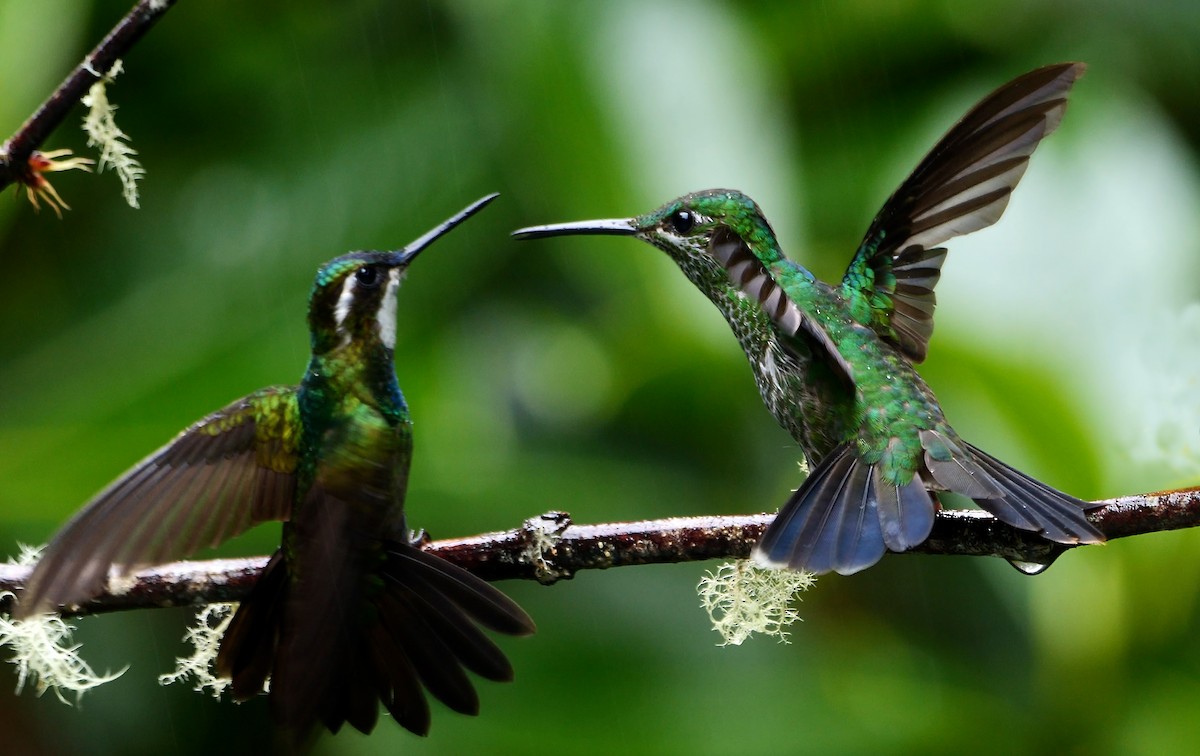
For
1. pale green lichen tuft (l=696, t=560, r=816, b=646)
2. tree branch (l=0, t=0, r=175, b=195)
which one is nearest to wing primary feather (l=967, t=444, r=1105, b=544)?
pale green lichen tuft (l=696, t=560, r=816, b=646)

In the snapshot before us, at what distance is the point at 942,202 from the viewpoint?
2078 mm

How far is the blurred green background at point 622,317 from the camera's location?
2.83m

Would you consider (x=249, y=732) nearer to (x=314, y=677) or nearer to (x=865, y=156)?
(x=314, y=677)

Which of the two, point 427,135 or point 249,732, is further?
point 427,135

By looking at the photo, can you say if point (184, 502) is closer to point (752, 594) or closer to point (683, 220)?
point (683, 220)

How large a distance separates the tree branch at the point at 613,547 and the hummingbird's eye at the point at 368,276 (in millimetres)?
360

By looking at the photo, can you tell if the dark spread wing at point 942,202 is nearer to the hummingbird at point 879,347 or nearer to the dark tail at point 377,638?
the hummingbird at point 879,347

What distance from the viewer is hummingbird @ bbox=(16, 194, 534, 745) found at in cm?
156

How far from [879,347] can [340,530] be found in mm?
950

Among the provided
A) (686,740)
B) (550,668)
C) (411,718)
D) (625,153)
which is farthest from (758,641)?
(411,718)

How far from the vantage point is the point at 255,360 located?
3.12m

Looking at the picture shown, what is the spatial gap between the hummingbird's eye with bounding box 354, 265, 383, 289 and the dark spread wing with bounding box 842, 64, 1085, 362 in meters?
0.87

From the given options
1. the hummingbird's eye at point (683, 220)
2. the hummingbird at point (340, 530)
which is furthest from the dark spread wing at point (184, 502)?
the hummingbird's eye at point (683, 220)

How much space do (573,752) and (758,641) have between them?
1.69 ft
